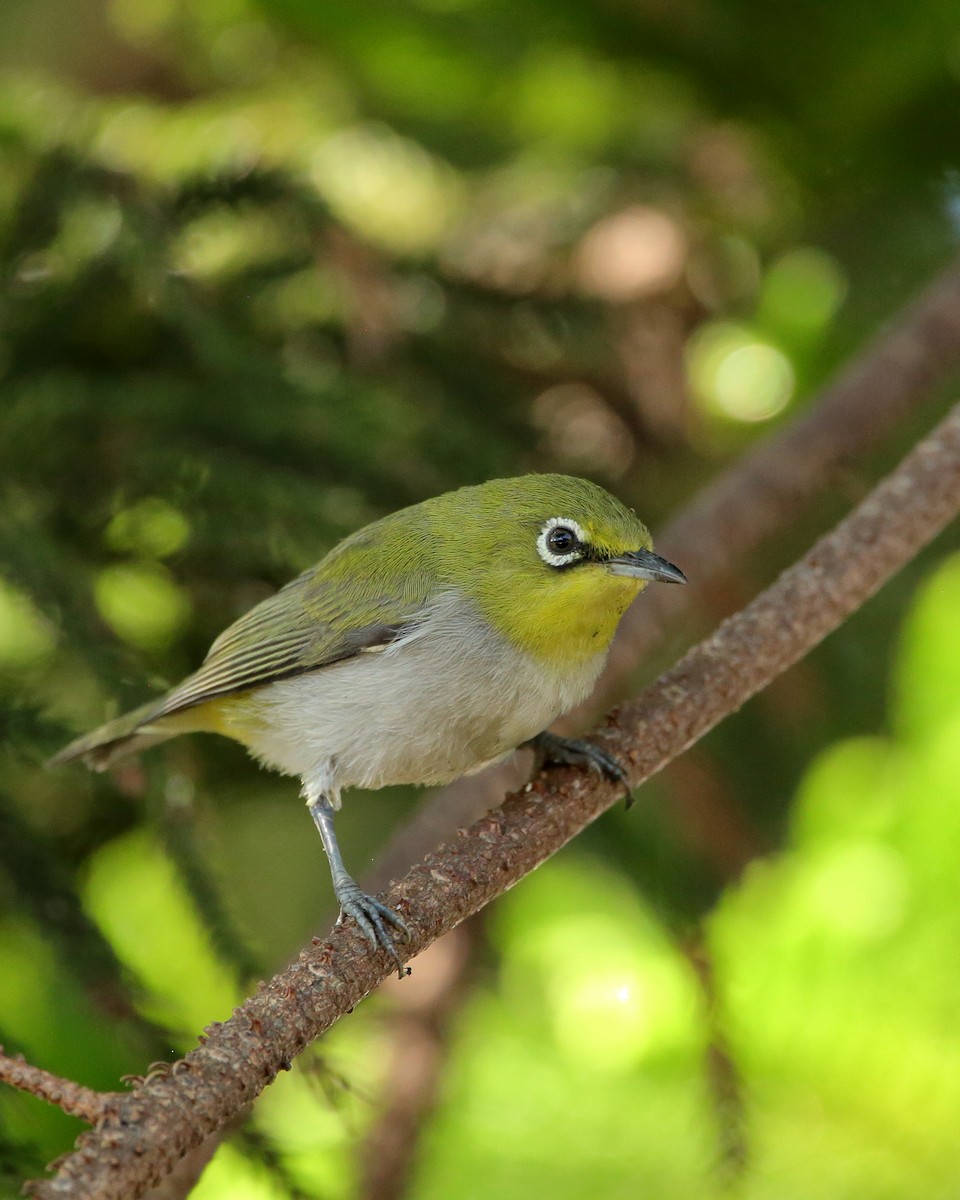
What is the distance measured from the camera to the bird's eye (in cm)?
238

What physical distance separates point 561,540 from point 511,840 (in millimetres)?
678

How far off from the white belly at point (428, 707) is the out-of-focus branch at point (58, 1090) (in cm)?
120

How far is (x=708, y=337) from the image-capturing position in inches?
161

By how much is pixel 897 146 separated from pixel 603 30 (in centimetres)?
89

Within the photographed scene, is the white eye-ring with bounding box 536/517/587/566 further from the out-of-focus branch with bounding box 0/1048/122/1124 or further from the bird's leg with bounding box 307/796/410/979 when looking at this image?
the out-of-focus branch with bounding box 0/1048/122/1124

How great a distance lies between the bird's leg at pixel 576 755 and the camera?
2.13 m

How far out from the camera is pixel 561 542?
2395 mm

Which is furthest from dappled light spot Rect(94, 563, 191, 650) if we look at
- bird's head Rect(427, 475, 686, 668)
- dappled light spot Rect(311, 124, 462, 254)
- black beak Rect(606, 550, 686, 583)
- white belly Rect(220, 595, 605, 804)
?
dappled light spot Rect(311, 124, 462, 254)

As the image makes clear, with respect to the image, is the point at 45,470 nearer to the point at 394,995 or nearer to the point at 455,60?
the point at 394,995

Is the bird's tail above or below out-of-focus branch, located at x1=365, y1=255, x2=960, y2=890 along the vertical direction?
below

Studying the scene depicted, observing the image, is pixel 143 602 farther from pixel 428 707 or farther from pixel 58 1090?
pixel 58 1090

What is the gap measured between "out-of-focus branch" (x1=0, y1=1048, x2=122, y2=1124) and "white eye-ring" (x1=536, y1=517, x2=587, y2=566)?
1341 millimetres

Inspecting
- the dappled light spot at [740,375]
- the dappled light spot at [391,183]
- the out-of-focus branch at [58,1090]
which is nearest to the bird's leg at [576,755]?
the out-of-focus branch at [58,1090]

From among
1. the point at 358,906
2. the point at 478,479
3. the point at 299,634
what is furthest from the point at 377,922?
the point at 478,479
